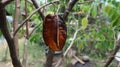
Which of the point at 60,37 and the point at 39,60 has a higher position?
the point at 60,37

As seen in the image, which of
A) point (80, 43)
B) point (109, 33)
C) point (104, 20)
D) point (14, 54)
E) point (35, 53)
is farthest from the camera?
point (35, 53)

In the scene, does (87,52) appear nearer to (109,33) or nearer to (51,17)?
(109,33)

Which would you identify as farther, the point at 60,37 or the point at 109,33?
the point at 109,33

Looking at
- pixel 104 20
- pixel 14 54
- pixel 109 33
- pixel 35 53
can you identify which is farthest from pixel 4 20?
pixel 35 53

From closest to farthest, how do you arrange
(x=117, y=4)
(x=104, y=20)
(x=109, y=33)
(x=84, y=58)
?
(x=117, y=4)
(x=109, y=33)
(x=104, y=20)
(x=84, y=58)

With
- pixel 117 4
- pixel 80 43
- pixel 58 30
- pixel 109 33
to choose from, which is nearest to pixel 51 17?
pixel 58 30

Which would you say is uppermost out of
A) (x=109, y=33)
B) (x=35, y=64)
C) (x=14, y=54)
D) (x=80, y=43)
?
(x=14, y=54)

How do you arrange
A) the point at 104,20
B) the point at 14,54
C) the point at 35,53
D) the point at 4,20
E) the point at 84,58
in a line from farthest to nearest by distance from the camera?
the point at 35,53
the point at 84,58
the point at 104,20
the point at 14,54
the point at 4,20

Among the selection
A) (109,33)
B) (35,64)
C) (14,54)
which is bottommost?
(35,64)

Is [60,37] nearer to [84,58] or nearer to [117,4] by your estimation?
[117,4]
